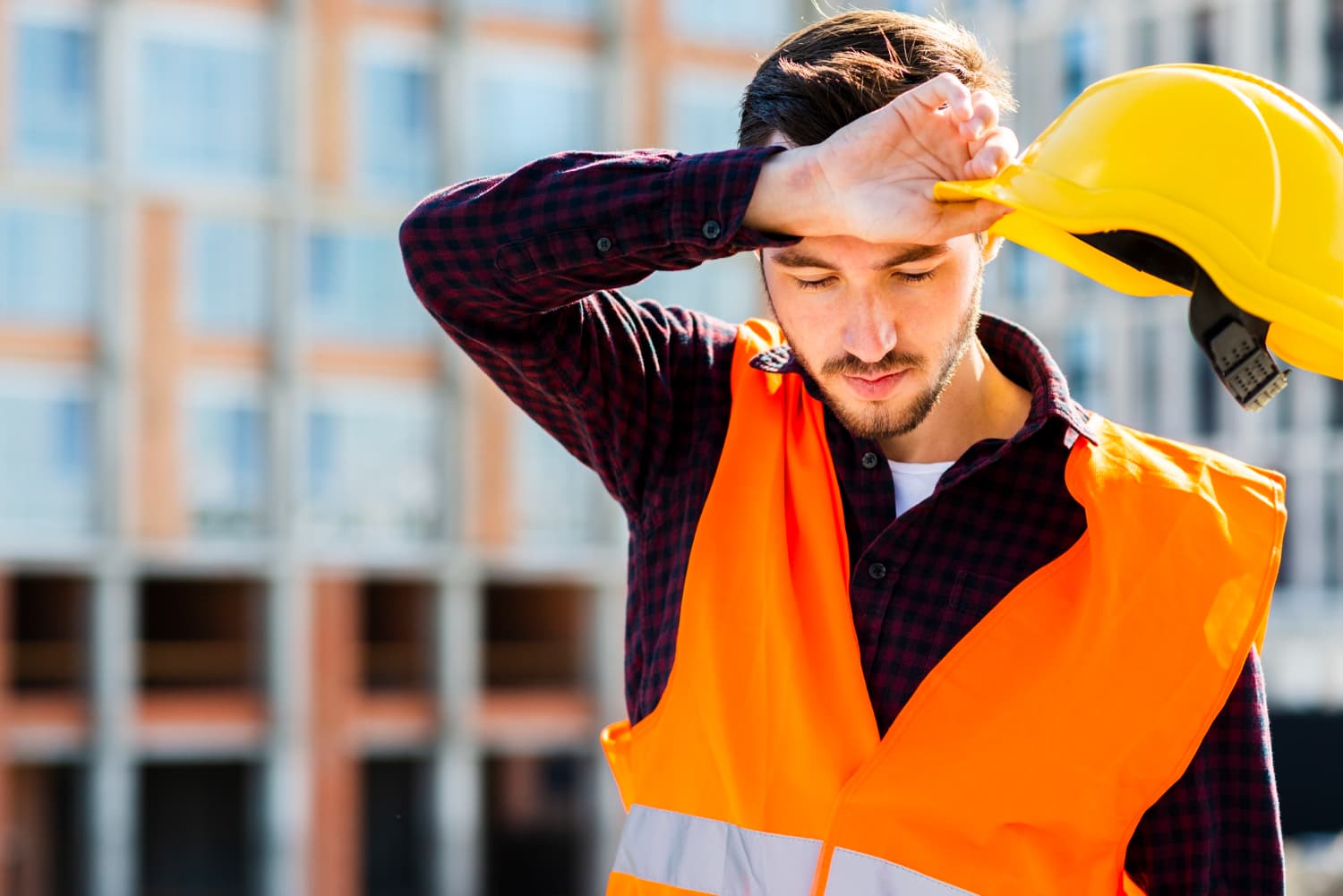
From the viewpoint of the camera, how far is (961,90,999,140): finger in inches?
81.6

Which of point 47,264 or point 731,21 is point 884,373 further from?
point 731,21

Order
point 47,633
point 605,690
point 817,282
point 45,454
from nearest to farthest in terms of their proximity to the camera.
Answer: point 817,282, point 45,454, point 47,633, point 605,690

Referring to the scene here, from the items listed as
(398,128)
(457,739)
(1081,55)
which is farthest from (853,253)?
(1081,55)

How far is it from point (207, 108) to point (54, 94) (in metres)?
1.67

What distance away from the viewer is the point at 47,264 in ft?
65.8

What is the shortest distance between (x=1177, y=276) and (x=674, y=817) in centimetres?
91

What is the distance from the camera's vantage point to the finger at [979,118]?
6.80 feet

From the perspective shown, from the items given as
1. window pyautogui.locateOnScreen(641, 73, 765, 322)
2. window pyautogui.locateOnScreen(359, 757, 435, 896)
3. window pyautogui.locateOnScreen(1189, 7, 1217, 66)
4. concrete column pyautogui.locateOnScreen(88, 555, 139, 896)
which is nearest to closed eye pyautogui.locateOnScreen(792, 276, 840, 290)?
concrete column pyautogui.locateOnScreen(88, 555, 139, 896)

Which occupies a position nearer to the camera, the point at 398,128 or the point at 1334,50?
the point at 398,128

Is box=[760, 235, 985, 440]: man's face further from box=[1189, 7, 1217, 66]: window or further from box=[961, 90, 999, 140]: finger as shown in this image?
box=[1189, 7, 1217, 66]: window

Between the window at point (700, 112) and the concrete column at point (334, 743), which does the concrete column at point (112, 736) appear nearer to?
the concrete column at point (334, 743)

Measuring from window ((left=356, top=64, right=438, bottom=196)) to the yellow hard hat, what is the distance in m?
20.0

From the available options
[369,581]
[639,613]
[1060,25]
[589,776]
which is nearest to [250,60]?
[369,581]

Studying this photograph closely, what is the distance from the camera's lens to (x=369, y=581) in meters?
23.8
